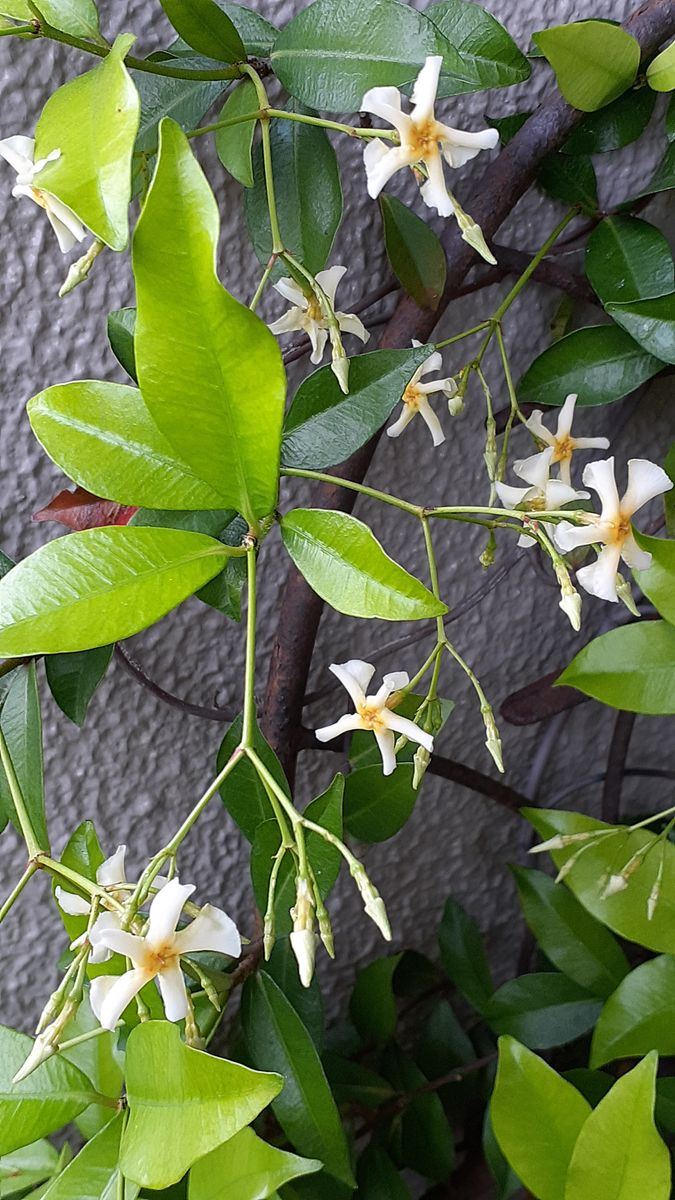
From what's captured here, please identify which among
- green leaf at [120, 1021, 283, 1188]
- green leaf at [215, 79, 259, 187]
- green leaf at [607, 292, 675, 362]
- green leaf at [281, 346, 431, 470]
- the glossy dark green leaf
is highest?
green leaf at [215, 79, 259, 187]

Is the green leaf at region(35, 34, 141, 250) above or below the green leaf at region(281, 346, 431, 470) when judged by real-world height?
above

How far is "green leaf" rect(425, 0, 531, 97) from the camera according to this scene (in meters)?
0.34

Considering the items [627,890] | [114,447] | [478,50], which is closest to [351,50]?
[478,50]

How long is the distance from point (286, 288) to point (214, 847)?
357mm

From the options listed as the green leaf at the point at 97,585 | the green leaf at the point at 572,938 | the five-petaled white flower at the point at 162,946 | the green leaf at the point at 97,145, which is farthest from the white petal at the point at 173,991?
the green leaf at the point at 572,938

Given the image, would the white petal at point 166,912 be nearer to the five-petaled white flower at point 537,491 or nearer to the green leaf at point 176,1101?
the green leaf at point 176,1101

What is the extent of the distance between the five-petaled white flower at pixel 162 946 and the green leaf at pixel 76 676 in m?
0.16

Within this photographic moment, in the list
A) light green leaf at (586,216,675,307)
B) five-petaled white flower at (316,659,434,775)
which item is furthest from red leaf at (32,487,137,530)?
light green leaf at (586,216,675,307)

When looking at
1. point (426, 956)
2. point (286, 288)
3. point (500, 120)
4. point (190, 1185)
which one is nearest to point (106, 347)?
point (286, 288)

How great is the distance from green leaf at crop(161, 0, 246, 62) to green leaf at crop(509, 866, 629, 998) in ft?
1.47

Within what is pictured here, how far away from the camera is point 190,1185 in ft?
1.18

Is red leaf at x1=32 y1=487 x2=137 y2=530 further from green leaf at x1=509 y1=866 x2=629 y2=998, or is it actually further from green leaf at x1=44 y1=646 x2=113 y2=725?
green leaf at x1=509 y1=866 x2=629 y2=998

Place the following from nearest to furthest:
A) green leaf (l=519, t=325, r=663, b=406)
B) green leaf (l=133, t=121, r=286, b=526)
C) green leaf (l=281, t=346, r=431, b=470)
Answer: green leaf (l=133, t=121, r=286, b=526), green leaf (l=281, t=346, r=431, b=470), green leaf (l=519, t=325, r=663, b=406)

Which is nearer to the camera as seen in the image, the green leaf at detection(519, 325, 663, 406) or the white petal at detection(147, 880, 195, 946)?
the white petal at detection(147, 880, 195, 946)
